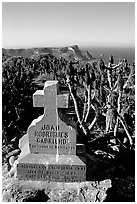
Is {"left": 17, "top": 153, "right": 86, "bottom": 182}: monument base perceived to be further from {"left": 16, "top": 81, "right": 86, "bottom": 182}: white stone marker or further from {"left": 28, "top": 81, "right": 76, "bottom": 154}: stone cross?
{"left": 28, "top": 81, "right": 76, "bottom": 154}: stone cross

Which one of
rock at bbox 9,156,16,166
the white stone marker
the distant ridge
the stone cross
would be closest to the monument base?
the white stone marker

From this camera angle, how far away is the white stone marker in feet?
25.2

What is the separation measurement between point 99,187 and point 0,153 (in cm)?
377

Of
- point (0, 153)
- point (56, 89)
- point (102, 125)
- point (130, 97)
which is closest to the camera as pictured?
point (56, 89)

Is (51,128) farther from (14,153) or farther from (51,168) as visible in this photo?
(14,153)

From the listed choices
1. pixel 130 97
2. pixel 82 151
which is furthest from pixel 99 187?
pixel 130 97

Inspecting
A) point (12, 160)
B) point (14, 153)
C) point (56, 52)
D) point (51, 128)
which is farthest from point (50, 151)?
point (56, 52)

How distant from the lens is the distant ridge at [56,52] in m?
26.1

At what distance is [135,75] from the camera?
38.4 ft

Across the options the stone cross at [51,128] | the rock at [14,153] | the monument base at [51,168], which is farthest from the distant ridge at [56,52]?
the monument base at [51,168]

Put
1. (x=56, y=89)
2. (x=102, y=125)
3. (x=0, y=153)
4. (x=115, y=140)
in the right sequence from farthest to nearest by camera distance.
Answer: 1. (x=102, y=125)
2. (x=115, y=140)
3. (x=0, y=153)
4. (x=56, y=89)

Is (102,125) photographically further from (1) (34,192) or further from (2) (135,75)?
(1) (34,192)

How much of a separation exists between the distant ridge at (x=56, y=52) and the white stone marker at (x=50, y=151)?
55.7 feet

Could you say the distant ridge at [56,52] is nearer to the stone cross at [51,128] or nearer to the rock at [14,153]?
the rock at [14,153]
